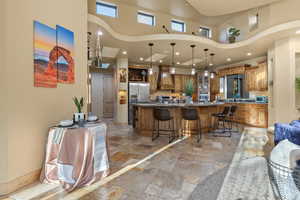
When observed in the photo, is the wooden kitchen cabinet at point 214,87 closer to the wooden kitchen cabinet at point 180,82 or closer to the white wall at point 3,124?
the wooden kitchen cabinet at point 180,82

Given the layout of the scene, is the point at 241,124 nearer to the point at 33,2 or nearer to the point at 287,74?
the point at 287,74

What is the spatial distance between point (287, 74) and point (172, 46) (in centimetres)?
374

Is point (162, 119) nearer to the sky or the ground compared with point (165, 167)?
nearer to the sky

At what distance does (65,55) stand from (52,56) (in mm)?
260

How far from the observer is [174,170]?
2.68 m

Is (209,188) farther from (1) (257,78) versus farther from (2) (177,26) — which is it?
(2) (177,26)

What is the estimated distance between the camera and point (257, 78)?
6.69 metres

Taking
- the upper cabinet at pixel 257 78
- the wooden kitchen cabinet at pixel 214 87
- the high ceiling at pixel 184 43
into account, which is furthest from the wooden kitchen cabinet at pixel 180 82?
Answer: the upper cabinet at pixel 257 78

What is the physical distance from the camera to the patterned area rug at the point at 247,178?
1.99 metres

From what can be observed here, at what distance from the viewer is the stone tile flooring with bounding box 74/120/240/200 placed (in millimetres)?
2051

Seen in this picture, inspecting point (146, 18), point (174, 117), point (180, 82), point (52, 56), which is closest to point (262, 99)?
point (180, 82)

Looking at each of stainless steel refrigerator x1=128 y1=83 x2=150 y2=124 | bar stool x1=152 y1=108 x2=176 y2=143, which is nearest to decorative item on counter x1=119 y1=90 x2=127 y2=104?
stainless steel refrigerator x1=128 y1=83 x2=150 y2=124

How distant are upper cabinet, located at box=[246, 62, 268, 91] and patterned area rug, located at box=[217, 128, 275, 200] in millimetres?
3880

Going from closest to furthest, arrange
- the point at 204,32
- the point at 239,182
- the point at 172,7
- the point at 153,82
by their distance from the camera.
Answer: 1. the point at 239,182
2. the point at 172,7
3. the point at 204,32
4. the point at 153,82
